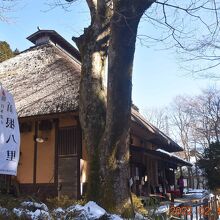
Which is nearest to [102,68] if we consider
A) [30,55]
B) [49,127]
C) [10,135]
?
[10,135]

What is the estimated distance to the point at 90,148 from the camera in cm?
671

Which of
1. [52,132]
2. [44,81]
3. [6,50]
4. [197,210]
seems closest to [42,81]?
[44,81]

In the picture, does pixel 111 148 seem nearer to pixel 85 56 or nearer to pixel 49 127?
pixel 85 56

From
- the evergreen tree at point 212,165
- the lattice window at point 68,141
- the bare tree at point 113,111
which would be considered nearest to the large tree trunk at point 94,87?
the bare tree at point 113,111

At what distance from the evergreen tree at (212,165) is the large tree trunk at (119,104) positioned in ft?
56.1

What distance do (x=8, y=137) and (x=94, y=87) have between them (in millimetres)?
3281

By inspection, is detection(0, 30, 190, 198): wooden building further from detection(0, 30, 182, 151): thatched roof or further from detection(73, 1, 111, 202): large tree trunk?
detection(73, 1, 111, 202): large tree trunk

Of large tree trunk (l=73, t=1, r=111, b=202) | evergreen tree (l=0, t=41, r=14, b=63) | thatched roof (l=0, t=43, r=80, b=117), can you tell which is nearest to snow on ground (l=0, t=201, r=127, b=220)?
large tree trunk (l=73, t=1, r=111, b=202)

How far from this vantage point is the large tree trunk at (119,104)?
20.2ft

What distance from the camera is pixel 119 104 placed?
6371 millimetres

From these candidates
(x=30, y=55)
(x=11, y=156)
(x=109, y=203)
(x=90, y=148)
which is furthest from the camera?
(x=30, y=55)

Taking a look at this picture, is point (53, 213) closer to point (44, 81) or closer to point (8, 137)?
point (8, 137)

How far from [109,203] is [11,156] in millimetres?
2597

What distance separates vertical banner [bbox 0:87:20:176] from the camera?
383 cm
